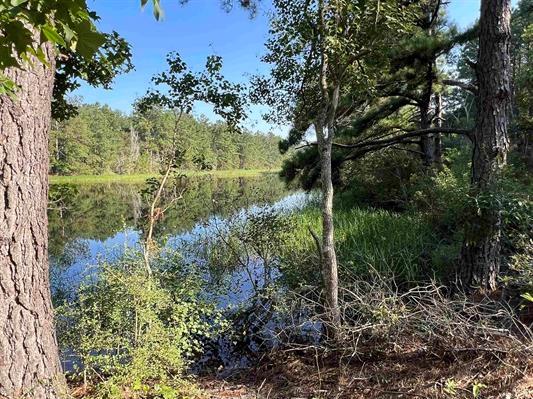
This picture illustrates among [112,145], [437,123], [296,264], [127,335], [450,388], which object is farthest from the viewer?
[112,145]

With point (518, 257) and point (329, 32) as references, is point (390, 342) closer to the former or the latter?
point (518, 257)

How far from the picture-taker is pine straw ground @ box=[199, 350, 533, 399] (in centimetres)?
227

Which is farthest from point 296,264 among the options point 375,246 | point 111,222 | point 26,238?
point 111,222

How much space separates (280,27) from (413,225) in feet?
15.2

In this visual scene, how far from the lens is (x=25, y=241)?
2129 mm

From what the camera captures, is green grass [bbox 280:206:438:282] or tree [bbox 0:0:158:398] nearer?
tree [bbox 0:0:158:398]

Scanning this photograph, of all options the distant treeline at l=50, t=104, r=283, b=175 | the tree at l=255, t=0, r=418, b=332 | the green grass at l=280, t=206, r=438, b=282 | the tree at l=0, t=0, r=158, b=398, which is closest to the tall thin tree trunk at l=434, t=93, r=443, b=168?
the green grass at l=280, t=206, r=438, b=282

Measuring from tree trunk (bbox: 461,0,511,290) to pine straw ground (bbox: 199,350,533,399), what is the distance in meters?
1.62

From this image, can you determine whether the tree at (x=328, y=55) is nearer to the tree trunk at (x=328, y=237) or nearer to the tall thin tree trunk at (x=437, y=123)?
the tree trunk at (x=328, y=237)

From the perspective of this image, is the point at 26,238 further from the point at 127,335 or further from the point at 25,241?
the point at 127,335

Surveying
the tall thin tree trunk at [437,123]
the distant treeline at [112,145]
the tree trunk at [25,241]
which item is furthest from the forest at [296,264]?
the distant treeline at [112,145]

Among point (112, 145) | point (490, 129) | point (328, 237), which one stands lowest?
point (328, 237)

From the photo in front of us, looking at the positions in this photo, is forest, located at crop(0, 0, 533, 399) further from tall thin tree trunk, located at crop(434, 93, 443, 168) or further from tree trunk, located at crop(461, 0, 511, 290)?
tall thin tree trunk, located at crop(434, 93, 443, 168)

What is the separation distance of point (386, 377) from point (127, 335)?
217 centimetres
